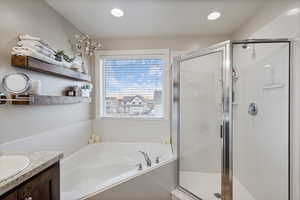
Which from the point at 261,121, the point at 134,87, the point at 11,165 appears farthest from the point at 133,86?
the point at 11,165

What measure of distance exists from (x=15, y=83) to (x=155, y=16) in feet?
5.60

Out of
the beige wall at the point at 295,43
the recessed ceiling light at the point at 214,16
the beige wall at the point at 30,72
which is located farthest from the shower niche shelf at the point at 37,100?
the beige wall at the point at 295,43

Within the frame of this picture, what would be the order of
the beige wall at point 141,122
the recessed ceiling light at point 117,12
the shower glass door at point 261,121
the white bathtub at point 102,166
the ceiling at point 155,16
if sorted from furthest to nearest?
1. the beige wall at point 141,122
2. the recessed ceiling light at point 117,12
3. the ceiling at point 155,16
4. the white bathtub at point 102,166
5. the shower glass door at point 261,121

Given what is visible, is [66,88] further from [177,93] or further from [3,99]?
[177,93]

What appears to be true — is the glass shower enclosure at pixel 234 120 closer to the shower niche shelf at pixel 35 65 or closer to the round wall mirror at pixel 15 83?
the shower niche shelf at pixel 35 65

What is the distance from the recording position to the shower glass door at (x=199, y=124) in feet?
6.80

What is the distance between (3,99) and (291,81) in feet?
7.90

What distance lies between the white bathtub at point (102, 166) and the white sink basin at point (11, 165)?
62cm

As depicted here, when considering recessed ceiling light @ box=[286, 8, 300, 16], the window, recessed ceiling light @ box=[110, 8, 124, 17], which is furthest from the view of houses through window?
recessed ceiling light @ box=[286, 8, 300, 16]

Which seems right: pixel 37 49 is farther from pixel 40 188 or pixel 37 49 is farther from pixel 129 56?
pixel 129 56

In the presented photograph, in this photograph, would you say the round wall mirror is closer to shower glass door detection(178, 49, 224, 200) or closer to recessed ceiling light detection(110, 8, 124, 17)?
recessed ceiling light detection(110, 8, 124, 17)

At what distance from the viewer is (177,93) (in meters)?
2.37

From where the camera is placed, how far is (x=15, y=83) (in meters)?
1.31

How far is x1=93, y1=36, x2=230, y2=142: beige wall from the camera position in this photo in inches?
109
